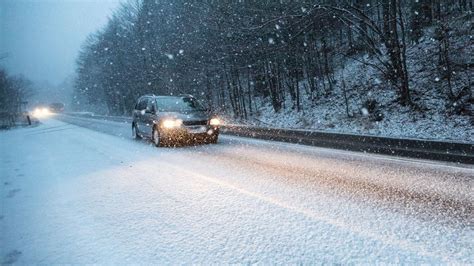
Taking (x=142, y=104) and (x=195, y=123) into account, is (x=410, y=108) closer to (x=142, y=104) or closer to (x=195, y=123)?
(x=195, y=123)

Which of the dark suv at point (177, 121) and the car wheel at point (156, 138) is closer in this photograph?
the dark suv at point (177, 121)

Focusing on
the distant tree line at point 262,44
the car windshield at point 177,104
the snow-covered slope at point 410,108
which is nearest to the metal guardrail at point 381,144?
the car windshield at point 177,104

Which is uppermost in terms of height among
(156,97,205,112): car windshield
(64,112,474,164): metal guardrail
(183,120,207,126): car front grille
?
(156,97,205,112): car windshield

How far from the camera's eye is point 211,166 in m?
8.12

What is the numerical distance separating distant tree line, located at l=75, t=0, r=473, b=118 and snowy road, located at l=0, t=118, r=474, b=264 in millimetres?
8530

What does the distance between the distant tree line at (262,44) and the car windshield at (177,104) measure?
4.11 metres

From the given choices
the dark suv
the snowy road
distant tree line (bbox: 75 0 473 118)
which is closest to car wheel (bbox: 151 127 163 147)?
the dark suv

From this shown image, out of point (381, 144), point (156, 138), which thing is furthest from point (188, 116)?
point (381, 144)

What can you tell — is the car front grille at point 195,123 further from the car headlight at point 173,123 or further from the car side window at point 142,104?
the car side window at point 142,104

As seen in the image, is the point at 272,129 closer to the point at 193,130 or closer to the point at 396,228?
the point at 193,130

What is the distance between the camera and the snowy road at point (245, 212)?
346 cm

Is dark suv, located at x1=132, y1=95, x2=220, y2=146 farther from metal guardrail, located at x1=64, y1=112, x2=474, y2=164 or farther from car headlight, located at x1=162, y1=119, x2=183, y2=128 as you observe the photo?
metal guardrail, located at x1=64, y1=112, x2=474, y2=164

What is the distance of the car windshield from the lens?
41.9 ft

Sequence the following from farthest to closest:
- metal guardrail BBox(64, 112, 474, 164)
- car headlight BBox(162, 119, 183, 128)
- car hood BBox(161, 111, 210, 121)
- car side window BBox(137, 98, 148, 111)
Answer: car side window BBox(137, 98, 148, 111) → car hood BBox(161, 111, 210, 121) → car headlight BBox(162, 119, 183, 128) → metal guardrail BBox(64, 112, 474, 164)
